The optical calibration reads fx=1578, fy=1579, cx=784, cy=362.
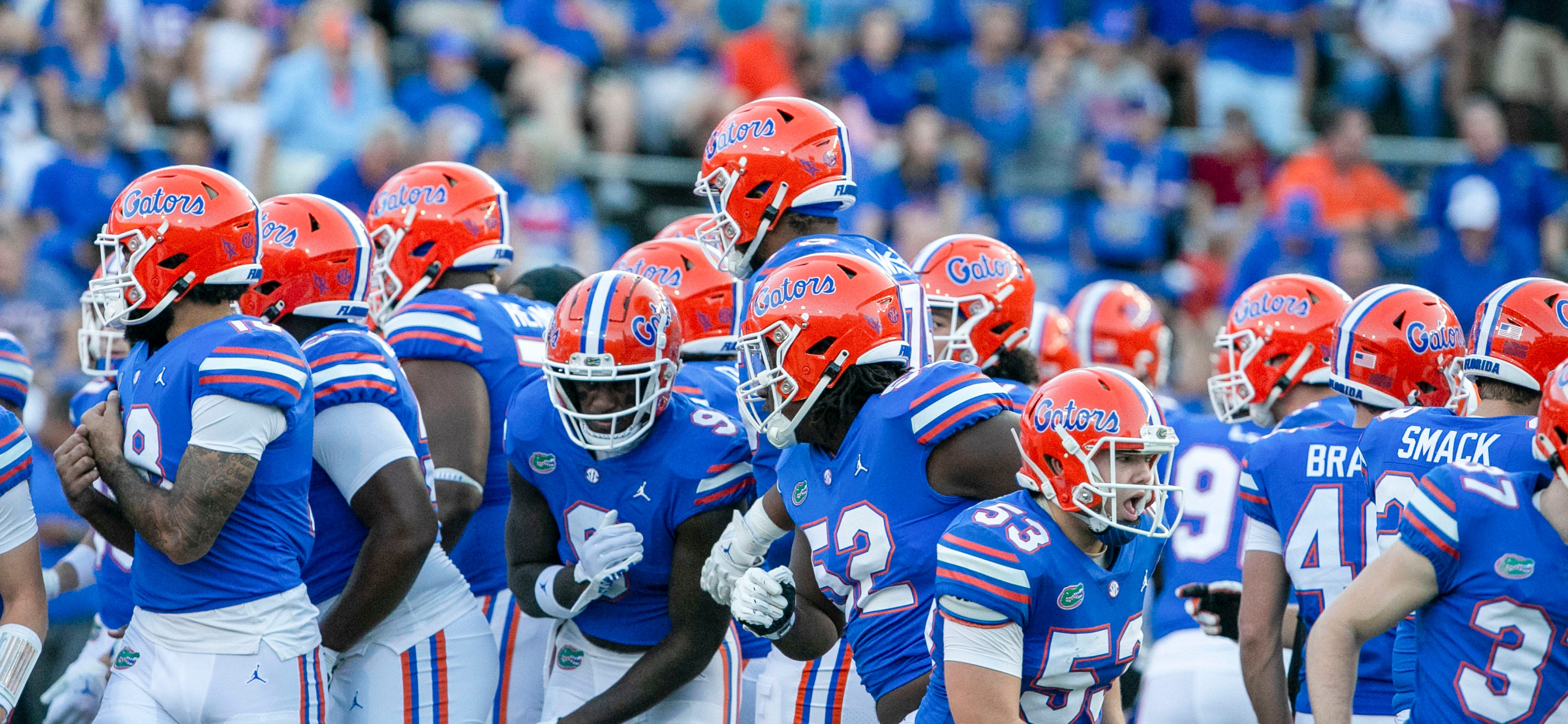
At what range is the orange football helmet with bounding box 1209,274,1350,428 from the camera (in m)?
5.04

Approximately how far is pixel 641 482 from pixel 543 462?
0.29 meters

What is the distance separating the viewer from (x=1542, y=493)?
3.16 m

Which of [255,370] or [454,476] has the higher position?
[255,370]

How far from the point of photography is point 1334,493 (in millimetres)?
4340

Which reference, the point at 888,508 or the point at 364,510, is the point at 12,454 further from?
the point at 888,508

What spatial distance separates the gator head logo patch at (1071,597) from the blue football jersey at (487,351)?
1.83 metres

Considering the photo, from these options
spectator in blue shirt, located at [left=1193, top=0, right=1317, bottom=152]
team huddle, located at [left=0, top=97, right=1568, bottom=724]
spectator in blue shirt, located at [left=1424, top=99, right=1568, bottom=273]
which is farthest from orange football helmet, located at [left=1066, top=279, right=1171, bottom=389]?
spectator in blue shirt, located at [left=1193, top=0, right=1317, bottom=152]

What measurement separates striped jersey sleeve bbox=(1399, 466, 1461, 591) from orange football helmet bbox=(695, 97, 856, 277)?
2214mm

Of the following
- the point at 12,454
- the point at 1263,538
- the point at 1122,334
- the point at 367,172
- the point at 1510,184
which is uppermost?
the point at 12,454

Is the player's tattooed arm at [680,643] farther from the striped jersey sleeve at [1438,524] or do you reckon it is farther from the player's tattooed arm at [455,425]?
the striped jersey sleeve at [1438,524]

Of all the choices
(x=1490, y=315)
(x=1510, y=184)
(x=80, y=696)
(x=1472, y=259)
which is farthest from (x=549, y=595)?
(x=1510, y=184)

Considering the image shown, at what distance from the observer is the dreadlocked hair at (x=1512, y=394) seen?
393 cm

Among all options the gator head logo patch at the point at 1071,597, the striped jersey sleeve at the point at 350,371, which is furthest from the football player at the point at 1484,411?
the striped jersey sleeve at the point at 350,371

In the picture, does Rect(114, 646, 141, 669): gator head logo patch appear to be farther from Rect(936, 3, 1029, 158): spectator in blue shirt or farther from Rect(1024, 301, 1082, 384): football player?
Rect(936, 3, 1029, 158): spectator in blue shirt
